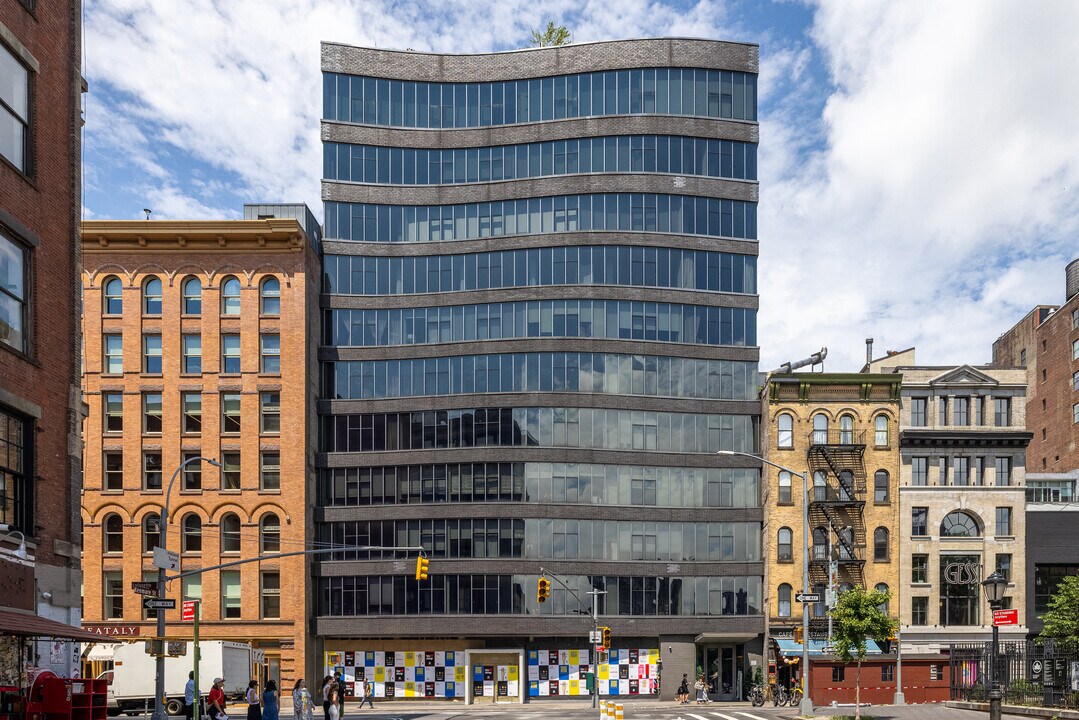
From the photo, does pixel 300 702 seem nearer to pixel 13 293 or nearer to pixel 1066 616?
pixel 13 293

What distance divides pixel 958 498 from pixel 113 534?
168 ft

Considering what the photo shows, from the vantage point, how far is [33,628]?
17141 millimetres

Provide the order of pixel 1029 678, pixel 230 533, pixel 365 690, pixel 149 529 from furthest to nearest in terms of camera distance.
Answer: pixel 365 690 < pixel 230 533 < pixel 149 529 < pixel 1029 678

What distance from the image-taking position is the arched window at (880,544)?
60.8 metres

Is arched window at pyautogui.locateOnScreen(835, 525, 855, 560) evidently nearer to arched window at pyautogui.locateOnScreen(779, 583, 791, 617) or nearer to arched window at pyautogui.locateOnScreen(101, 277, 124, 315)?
arched window at pyautogui.locateOnScreen(779, 583, 791, 617)

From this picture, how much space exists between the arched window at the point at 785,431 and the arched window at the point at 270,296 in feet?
105

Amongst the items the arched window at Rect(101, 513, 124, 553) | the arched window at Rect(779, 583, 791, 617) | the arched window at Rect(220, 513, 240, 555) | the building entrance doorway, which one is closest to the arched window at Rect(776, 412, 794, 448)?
the arched window at Rect(779, 583, 791, 617)

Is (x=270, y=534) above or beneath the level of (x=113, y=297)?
beneath

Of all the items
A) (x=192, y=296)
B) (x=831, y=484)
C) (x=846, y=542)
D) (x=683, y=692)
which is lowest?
(x=683, y=692)

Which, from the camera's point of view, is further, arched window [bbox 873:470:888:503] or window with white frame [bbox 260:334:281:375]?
arched window [bbox 873:470:888:503]

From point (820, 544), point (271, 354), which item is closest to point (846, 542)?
point (820, 544)

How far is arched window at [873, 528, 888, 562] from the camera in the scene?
60750mm

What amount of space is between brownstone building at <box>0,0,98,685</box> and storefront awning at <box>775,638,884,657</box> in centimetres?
4443

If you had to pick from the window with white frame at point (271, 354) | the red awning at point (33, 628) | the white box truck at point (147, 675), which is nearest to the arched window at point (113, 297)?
the window with white frame at point (271, 354)
